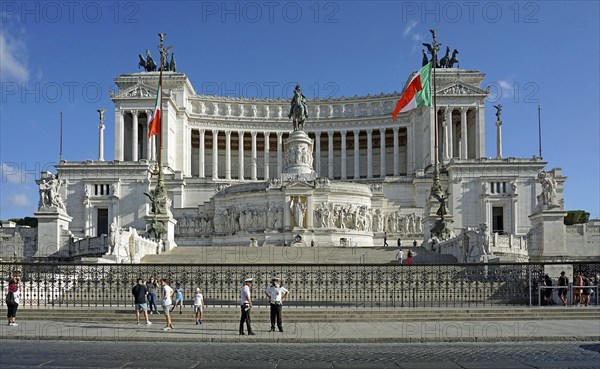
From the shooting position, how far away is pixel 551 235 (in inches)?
1905

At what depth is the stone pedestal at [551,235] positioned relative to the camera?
47.9 m

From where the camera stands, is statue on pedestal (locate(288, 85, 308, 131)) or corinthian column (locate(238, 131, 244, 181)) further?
corinthian column (locate(238, 131, 244, 181))

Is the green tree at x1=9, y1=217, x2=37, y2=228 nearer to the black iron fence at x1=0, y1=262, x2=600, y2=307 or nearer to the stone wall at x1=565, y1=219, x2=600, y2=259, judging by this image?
the black iron fence at x1=0, y1=262, x2=600, y2=307

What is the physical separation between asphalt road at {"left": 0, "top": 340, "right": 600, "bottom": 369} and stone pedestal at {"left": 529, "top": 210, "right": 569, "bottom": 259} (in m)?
29.9

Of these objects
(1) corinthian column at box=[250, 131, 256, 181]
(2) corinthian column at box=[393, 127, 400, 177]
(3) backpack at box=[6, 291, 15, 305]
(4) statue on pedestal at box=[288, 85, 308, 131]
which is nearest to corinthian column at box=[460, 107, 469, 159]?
(2) corinthian column at box=[393, 127, 400, 177]

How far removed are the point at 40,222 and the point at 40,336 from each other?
30.1m

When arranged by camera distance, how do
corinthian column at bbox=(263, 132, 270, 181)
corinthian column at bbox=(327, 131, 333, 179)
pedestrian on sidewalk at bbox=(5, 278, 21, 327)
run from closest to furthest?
pedestrian on sidewalk at bbox=(5, 278, 21, 327), corinthian column at bbox=(327, 131, 333, 179), corinthian column at bbox=(263, 132, 270, 181)

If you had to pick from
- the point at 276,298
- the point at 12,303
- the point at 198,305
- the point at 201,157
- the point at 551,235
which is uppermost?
the point at 201,157

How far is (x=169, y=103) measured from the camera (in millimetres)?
87750

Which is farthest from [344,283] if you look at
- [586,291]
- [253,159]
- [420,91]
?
[253,159]

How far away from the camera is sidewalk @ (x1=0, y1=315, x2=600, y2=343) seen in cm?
2025

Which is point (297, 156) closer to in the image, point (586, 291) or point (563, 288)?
point (586, 291)

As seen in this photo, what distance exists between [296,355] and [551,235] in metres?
36.1

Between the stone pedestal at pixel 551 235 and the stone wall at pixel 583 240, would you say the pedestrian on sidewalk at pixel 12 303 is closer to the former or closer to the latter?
the stone pedestal at pixel 551 235
